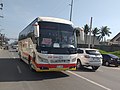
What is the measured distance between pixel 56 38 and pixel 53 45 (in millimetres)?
465

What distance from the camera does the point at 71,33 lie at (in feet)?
38.9

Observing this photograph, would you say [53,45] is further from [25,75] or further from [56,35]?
[25,75]

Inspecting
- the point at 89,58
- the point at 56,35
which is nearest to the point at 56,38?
the point at 56,35

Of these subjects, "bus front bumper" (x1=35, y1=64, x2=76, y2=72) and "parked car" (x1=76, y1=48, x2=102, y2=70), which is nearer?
"bus front bumper" (x1=35, y1=64, x2=76, y2=72)

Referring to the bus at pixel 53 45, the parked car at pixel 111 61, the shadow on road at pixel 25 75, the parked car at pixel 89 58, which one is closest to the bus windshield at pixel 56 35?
the bus at pixel 53 45

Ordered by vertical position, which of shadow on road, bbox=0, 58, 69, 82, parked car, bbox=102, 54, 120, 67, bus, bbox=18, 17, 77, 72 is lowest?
shadow on road, bbox=0, 58, 69, 82

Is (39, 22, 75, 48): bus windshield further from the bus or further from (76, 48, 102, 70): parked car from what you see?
(76, 48, 102, 70): parked car

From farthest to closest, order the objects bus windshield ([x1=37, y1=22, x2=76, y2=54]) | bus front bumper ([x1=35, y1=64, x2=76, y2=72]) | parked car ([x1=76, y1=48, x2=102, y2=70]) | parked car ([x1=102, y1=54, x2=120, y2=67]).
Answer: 1. parked car ([x1=102, y1=54, x2=120, y2=67])
2. parked car ([x1=76, y1=48, x2=102, y2=70])
3. bus windshield ([x1=37, y1=22, x2=76, y2=54])
4. bus front bumper ([x1=35, y1=64, x2=76, y2=72])

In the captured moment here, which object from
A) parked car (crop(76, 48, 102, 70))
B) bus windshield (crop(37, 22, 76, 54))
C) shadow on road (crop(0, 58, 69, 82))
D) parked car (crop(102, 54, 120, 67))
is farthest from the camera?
parked car (crop(102, 54, 120, 67))

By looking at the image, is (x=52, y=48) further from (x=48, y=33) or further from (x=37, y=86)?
(x=37, y=86)

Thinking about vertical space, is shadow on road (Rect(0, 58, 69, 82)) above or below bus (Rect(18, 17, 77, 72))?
below

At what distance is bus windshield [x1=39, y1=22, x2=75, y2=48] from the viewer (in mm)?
11172

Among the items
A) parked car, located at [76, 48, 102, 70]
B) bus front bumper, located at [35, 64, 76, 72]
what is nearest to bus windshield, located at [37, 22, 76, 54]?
bus front bumper, located at [35, 64, 76, 72]

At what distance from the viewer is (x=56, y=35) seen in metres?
11.5
